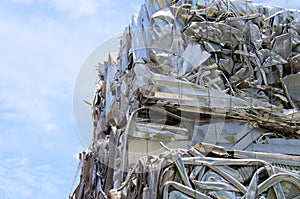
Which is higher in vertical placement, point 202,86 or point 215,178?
point 202,86

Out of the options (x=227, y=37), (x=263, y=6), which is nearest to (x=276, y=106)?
(x=227, y=37)

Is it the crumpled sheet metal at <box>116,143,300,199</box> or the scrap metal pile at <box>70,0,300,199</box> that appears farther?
the scrap metal pile at <box>70,0,300,199</box>

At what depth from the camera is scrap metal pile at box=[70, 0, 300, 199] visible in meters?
10.6

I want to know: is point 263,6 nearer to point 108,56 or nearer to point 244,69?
point 244,69

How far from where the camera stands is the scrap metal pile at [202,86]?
10.6 m

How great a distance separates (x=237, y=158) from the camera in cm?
848

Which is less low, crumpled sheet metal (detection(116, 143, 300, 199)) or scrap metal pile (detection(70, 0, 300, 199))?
scrap metal pile (detection(70, 0, 300, 199))

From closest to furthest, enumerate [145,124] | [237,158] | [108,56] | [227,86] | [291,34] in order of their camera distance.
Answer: [237,158] → [145,124] → [227,86] → [291,34] → [108,56]

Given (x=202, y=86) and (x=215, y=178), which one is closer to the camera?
(x=215, y=178)

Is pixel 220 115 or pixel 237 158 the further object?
pixel 220 115

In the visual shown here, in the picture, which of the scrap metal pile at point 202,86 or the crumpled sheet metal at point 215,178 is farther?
the scrap metal pile at point 202,86

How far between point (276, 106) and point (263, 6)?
305 centimetres

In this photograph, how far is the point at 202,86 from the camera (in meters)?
10.9

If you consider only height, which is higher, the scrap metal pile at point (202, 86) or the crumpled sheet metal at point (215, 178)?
the scrap metal pile at point (202, 86)
